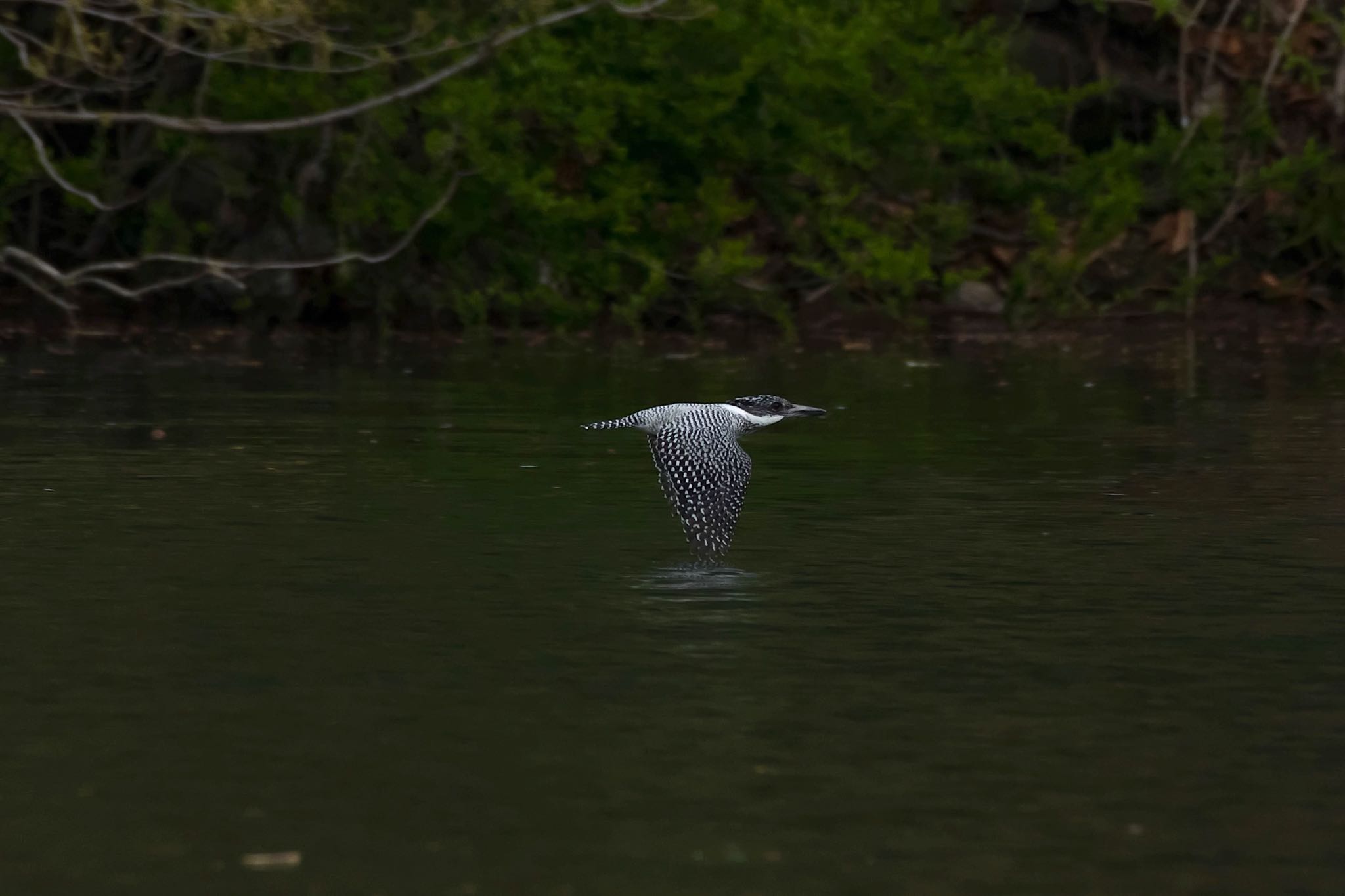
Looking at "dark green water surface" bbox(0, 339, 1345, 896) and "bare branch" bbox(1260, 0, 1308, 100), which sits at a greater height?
→ "bare branch" bbox(1260, 0, 1308, 100)

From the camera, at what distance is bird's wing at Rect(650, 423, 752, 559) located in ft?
38.5

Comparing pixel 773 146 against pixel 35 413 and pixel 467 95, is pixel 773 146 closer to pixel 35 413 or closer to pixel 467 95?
pixel 467 95

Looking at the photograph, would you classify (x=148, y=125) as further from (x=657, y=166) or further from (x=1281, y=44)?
(x=1281, y=44)

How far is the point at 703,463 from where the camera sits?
12102mm

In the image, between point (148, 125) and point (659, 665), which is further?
point (148, 125)

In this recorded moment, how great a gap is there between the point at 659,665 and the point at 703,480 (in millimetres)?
2733

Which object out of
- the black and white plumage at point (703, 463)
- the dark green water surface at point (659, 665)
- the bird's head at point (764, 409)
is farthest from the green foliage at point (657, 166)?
the black and white plumage at point (703, 463)

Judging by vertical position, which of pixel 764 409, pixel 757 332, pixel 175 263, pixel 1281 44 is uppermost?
pixel 1281 44

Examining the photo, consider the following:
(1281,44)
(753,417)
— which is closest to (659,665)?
(753,417)

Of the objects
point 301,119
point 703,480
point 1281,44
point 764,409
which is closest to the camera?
point 703,480

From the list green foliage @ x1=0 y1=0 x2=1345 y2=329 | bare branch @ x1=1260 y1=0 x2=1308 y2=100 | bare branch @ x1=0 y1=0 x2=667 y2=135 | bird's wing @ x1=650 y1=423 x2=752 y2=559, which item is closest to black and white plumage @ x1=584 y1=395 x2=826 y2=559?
bird's wing @ x1=650 y1=423 x2=752 y2=559

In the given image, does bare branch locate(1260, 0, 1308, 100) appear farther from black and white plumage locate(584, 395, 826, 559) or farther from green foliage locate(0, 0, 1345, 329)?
black and white plumage locate(584, 395, 826, 559)

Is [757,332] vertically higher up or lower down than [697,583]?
lower down

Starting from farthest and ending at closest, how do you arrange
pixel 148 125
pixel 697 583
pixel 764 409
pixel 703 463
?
pixel 148 125 < pixel 764 409 < pixel 703 463 < pixel 697 583
